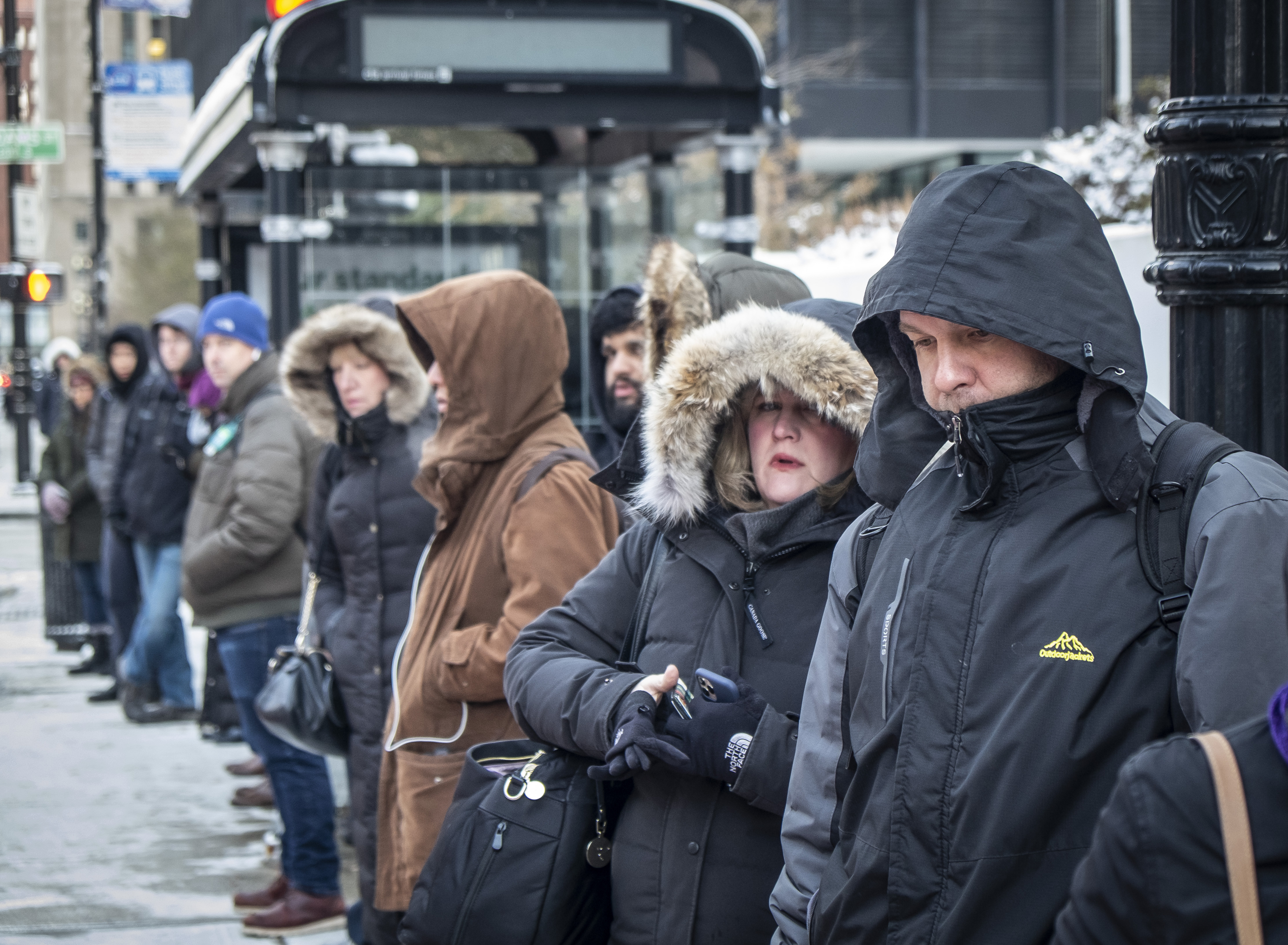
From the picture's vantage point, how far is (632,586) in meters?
2.96

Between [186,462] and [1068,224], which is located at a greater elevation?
[1068,224]

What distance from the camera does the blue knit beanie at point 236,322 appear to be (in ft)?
20.6

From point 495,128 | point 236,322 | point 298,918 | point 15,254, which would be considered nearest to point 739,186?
point 495,128

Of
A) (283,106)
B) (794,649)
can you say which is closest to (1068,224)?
(794,649)

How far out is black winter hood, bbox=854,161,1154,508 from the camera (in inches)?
77.6

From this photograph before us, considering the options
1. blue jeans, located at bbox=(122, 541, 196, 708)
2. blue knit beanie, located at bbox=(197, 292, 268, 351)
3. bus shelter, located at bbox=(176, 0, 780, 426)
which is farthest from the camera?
blue jeans, located at bbox=(122, 541, 196, 708)

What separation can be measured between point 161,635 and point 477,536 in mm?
4856

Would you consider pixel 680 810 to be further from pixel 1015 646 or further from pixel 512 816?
pixel 1015 646

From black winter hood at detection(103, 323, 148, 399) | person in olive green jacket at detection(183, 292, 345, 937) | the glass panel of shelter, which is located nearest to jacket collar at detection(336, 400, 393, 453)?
person in olive green jacket at detection(183, 292, 345, 937)

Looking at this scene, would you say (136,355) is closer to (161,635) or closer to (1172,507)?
(161,635)

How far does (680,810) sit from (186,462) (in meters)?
5.55

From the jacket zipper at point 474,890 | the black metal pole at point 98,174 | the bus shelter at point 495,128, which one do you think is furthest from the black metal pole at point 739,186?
the black metal pole at point 98,174

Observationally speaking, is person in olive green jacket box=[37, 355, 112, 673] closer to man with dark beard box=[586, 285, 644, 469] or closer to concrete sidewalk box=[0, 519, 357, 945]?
concrete sidewalk box=[0, 519, 357, 945]

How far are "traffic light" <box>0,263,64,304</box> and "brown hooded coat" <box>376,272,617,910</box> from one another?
14.0 meters
